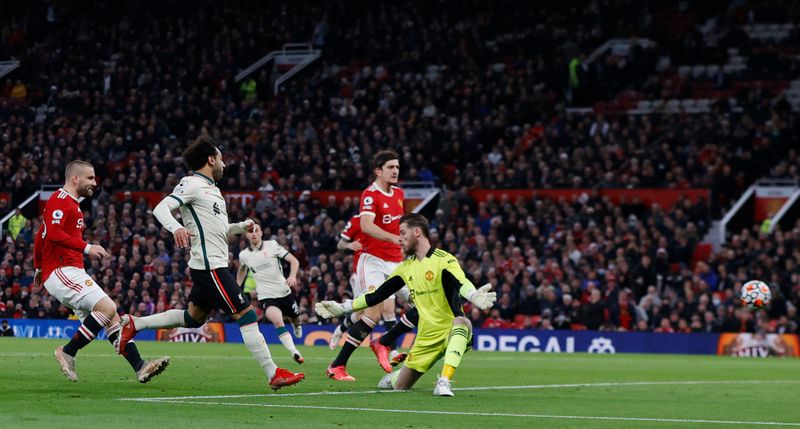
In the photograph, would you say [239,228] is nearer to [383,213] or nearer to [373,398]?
[373,398]

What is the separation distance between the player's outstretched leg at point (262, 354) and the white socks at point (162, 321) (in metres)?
0.95

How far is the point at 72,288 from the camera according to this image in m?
14.1

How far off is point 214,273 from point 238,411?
2286mm

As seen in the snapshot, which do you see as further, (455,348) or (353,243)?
(353,243)

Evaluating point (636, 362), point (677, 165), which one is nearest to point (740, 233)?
point (677, 165)

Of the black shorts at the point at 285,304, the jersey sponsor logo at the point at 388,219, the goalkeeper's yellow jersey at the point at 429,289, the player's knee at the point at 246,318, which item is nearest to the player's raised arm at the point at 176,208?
the player's knee at the point at 246,318

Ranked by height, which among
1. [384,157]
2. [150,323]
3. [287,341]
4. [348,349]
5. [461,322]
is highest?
[384,157]

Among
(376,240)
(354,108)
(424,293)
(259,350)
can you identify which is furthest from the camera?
(354,108)

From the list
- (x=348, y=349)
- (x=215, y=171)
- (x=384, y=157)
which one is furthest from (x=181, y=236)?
(x=384, y=157)

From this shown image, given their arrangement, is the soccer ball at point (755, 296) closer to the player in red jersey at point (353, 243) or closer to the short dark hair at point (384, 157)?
the player in red jersey at point (353, 243)

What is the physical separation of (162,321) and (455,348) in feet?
10.4

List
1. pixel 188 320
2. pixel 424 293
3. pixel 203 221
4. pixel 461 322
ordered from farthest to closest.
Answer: pixel 188 320 → pixel 424 293 → pixel 203 221 → pixel 461 322

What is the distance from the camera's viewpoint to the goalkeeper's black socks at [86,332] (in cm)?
1383

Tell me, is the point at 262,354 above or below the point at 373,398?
above
